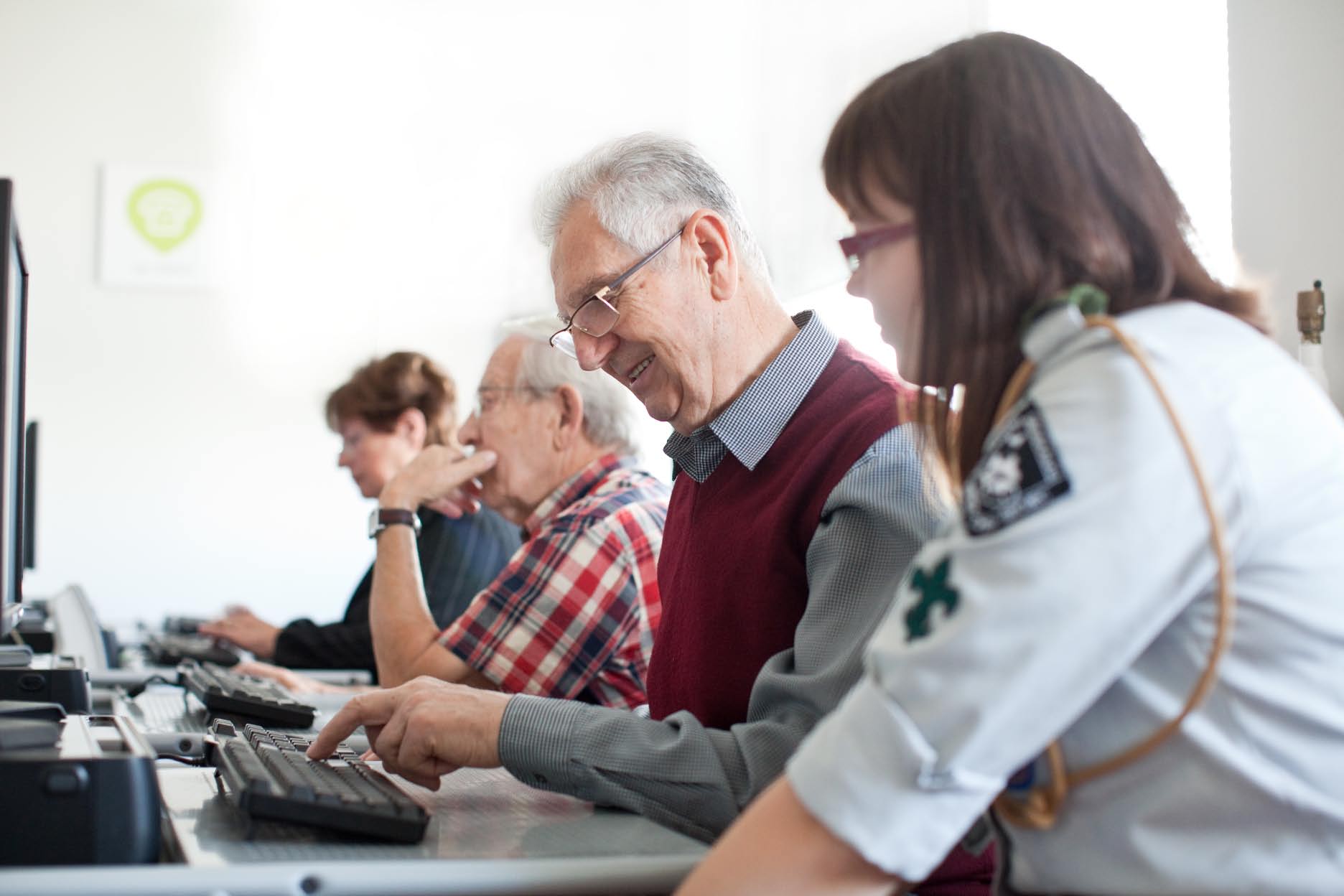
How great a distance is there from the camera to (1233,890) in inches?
27.6

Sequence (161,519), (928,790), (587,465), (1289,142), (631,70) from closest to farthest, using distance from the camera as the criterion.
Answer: (928,790) → (1289,142) → (587,465) → (161,519) → (631,70)

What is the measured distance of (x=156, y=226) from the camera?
473 centimetres

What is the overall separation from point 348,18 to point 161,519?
1.92 metres

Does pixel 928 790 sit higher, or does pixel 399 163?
pixel 399 163

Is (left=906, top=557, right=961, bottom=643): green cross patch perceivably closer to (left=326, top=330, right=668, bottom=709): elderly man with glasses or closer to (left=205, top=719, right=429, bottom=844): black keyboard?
(left=205, top=719, right=429, bottom=844): black keyboard

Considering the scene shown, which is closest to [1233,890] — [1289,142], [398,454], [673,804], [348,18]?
[673,804]

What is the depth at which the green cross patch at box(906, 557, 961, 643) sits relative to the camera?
2.23 feet

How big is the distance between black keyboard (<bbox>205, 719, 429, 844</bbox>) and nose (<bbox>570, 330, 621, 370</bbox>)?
0.53 m

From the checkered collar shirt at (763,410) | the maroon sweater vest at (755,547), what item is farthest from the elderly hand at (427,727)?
the checkered collar shirt at (763,410)

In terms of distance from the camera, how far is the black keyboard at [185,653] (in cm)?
291

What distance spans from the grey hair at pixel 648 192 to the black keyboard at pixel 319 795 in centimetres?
62

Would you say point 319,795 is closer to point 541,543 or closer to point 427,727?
point 427,727

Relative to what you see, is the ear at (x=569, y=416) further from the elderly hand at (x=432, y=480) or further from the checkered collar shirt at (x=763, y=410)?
the checkered collar shirt at (x=763, y=410)

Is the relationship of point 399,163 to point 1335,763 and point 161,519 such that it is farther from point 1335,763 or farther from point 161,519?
point 1335,763
